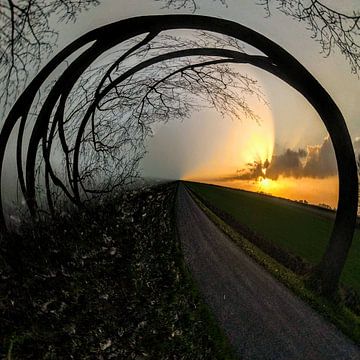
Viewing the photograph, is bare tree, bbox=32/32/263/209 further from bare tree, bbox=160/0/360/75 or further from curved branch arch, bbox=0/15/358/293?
bare tree, bbox=160/0/360/75

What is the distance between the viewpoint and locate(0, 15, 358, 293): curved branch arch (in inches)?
129

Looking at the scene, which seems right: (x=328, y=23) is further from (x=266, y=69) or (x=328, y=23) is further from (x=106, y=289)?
(x=106, y=289)

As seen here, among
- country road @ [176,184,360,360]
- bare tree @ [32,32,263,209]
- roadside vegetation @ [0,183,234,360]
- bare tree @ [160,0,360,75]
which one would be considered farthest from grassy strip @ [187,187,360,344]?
bare tree @ [160,0,360,75]

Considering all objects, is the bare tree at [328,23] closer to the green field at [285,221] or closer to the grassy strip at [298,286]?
the green field at [285,221]

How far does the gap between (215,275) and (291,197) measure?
0.75m

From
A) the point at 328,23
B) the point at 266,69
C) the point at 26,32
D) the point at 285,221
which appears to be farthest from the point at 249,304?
the point at 26,32

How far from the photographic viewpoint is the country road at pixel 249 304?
3.43m

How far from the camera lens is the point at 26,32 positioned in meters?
3.12

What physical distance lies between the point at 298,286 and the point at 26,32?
2176 mm

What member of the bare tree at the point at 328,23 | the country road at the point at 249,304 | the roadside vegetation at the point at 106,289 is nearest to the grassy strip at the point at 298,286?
the country road at the point at 249,304

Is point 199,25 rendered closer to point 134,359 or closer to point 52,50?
point 52,50

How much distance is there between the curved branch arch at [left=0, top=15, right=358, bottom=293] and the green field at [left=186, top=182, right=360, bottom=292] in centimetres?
6

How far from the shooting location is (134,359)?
358cm

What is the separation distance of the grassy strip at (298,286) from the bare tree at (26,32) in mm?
1322
